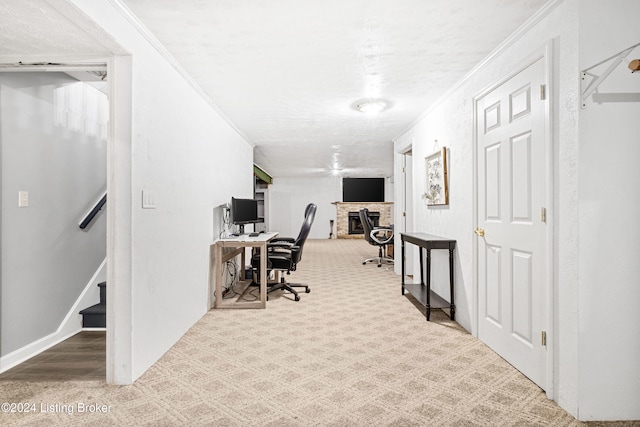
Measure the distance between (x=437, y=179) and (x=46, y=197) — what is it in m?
3.73

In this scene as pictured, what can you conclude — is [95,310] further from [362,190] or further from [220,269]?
[362,190]

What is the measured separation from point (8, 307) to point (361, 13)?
3.21 meters

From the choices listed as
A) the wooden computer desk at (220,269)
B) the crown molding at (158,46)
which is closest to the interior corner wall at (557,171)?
the wooden computer desk at (220,269)

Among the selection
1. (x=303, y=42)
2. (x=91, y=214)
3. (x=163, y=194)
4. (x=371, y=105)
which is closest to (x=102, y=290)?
(x=91, y=214)

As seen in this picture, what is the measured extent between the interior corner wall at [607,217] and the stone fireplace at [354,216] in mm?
10780

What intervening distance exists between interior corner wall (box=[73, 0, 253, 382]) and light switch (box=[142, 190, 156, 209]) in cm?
1

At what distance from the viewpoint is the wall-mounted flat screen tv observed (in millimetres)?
12680

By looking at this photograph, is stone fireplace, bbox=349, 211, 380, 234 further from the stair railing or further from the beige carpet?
the stair railing

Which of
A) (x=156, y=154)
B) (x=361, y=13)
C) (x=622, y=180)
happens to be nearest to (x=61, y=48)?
(x=156, y=154)

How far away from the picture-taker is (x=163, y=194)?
262 centimetres

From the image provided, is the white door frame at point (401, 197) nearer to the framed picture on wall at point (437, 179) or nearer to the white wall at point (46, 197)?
the framed picture on wall at point (437, 179)

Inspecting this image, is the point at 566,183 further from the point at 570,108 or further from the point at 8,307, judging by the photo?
the point at 8,307

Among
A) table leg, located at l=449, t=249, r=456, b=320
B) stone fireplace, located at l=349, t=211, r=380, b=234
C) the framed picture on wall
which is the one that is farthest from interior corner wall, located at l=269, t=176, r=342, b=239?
table leg, located at l=449, t=249, r=456, b=320

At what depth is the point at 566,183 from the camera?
6.09 feet
